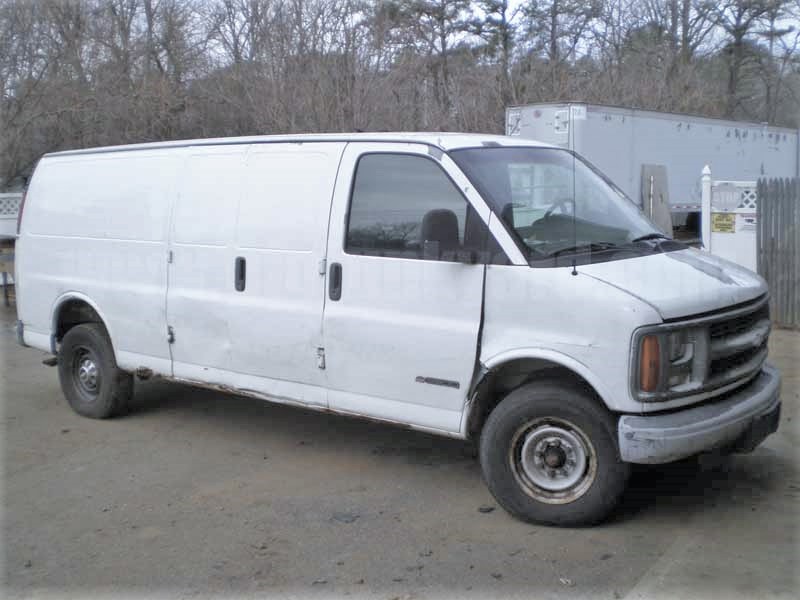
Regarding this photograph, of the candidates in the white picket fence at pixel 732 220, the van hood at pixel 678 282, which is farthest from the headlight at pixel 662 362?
the white picket fence at pixel 732 220

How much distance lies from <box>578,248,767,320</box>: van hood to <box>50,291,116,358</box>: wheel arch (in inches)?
167

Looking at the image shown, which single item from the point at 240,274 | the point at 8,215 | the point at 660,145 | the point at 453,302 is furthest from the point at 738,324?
the point at 660,145

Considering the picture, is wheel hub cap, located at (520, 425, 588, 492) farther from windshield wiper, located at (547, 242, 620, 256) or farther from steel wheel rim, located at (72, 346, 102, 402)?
steel wheel rim, located at (72, 346, 102, 402)

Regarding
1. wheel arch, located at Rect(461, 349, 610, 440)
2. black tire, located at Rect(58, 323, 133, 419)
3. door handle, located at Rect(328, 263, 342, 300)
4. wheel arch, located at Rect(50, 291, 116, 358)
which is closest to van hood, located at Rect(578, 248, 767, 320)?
wheel arch, located at Rect(461, 349, 610, 440)

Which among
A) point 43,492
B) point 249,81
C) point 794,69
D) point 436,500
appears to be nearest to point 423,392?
point 436,500

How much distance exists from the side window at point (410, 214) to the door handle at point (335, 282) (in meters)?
0.14

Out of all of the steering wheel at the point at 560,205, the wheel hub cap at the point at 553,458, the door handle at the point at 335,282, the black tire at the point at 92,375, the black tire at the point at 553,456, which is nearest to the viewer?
the black tire at the point at 553,456

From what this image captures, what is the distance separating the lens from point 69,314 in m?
7.62

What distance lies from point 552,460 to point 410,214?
5.50ft

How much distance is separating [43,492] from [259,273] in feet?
6.50

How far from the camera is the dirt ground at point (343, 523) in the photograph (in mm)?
4375

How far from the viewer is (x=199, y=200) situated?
6473mm

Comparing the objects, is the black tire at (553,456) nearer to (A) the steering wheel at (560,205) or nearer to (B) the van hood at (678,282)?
(B) the van hood at (678,282)

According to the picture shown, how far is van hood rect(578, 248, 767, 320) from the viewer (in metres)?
4.62
